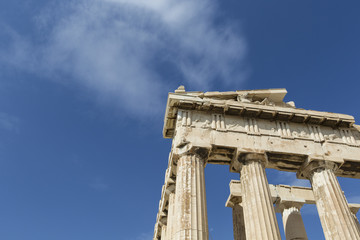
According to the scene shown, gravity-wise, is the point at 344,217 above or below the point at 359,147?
below

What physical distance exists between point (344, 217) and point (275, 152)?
4525 millimetres

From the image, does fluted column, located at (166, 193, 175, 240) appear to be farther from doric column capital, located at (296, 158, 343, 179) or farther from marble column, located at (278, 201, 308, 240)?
marble column, located at (278, 201, 308, 240)

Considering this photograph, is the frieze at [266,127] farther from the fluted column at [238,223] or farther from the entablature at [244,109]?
the fluted column at [238,223]

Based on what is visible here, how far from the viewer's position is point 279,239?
1346cm

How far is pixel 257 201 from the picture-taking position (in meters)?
14.6

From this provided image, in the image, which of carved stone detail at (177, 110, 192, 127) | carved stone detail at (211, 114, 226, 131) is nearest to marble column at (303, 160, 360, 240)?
carved stone detail at (211, 114, 226, 131)

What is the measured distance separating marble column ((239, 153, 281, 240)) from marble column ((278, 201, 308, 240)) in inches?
289

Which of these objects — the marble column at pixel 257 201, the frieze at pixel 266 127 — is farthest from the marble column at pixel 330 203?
the marble column at pixel 257 201

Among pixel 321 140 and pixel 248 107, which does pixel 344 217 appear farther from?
pixel 248 107

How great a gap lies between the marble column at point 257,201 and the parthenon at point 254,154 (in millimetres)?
43

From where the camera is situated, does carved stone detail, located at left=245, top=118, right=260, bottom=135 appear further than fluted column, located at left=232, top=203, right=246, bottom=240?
No

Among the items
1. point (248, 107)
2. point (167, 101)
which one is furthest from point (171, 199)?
point (248, 107)

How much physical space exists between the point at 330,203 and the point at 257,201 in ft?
13.8

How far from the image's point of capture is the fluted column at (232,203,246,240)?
18730 mm
